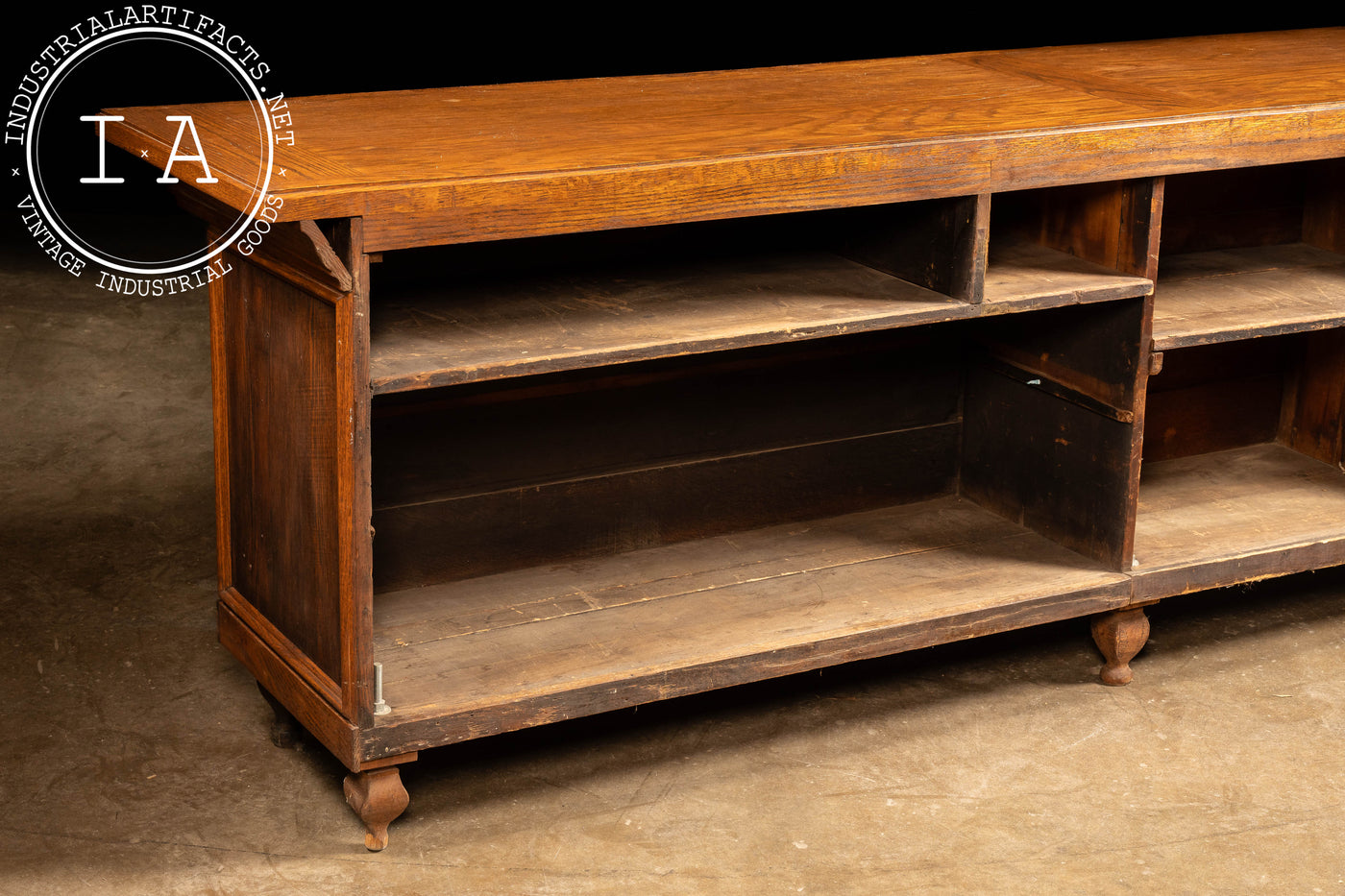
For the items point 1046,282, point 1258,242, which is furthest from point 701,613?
point 1258,242

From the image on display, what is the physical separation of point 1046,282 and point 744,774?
3.28 ft

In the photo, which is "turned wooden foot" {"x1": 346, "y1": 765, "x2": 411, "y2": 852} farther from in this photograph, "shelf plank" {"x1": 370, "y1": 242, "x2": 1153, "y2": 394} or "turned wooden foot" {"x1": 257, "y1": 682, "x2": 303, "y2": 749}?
"shelf plank" {"x1": 370, "y1": 242, "x2": 1153, "y2": 394}

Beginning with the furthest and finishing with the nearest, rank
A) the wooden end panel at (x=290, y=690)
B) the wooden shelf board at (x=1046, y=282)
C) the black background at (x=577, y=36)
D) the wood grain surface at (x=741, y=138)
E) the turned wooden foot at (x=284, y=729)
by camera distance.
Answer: the black background at (x=577, y=36) < the turned wooden foot at (x=284, y=729) < the wooden shelf board at (x=1046, y=282) < the wooden end panel at (x=290, y=690) < the wood grain surface at (x=741, y=138)

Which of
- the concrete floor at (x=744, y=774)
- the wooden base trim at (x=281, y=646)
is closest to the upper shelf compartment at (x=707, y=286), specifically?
the wooden base trim at (x=281, y=646)

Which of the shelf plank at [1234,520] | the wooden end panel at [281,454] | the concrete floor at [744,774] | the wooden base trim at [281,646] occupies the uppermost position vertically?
the wooden end panel at [281,454]

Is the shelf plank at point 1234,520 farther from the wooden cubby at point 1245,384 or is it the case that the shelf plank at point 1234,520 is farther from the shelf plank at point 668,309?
the shelf plank at point 668,309

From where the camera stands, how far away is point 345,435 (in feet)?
8.10

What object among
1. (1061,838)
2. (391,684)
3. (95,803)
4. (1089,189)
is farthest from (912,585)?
(95,803)

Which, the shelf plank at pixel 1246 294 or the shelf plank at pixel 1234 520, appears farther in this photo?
the shelf plank at pixel 1234 520

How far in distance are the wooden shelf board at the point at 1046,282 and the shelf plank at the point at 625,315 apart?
0.11 m

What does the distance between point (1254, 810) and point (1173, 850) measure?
0.70 ft

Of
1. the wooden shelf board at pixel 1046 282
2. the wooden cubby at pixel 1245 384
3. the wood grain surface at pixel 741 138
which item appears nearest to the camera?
the wood grain surface at pixel 741 138

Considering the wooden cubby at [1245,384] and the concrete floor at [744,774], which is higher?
the wooden cubby at [1245,384]

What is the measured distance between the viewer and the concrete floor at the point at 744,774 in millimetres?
2711
